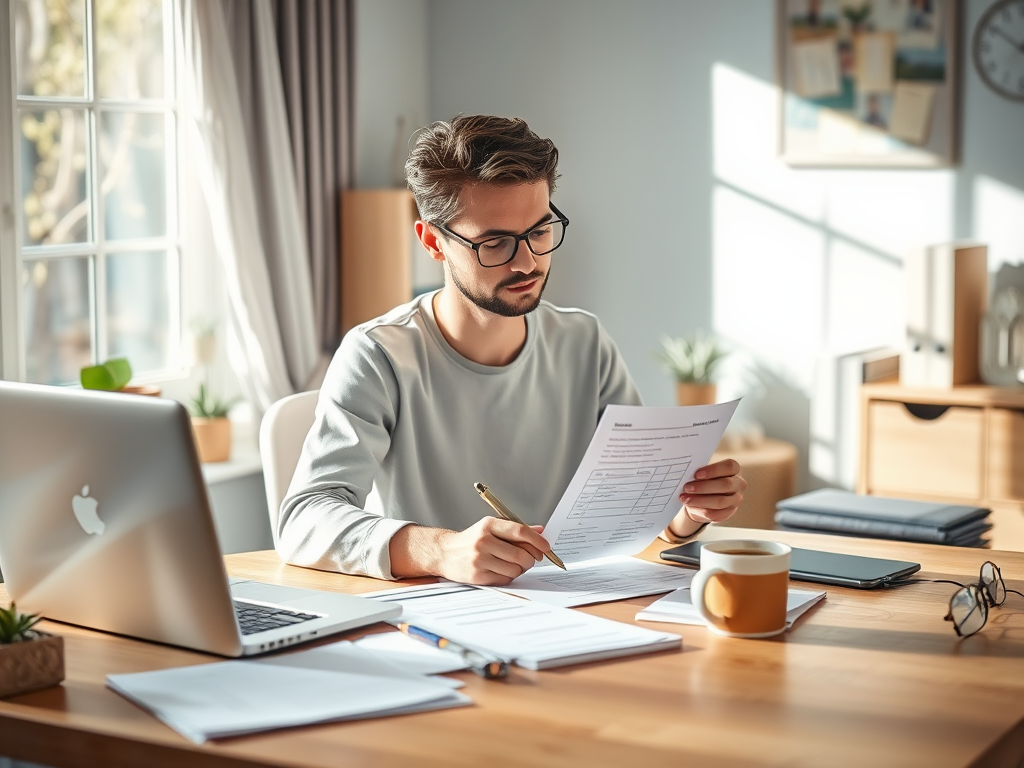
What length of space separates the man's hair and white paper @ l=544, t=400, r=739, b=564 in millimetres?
478

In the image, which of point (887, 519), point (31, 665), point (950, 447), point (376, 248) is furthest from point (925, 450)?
point (31, 665)

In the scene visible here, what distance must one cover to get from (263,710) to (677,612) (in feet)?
1.65

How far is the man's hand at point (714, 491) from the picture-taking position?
164 centimetres

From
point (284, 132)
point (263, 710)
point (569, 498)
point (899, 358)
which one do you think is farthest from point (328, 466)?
point (899, 358)

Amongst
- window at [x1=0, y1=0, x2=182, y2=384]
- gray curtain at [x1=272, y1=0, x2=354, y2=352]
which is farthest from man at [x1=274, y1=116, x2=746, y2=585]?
gray curtain at [x1=272, y1=0, x2=354, y2=352]

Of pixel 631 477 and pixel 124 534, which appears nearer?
pixel 124 534

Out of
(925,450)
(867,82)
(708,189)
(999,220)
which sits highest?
(867,82)

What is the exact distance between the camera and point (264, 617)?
1.35 metres

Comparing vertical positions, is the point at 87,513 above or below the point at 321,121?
below

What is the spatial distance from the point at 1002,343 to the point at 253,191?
2.08m

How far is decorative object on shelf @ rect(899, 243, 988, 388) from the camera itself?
3.36 meters

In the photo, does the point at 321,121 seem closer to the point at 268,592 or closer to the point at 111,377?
the point at 111,377

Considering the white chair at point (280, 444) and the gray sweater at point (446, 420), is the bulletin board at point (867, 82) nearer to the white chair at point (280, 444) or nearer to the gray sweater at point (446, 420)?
the gray sweater at point (446, 420)

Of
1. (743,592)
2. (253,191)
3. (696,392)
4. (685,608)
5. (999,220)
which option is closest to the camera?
(743,592)
